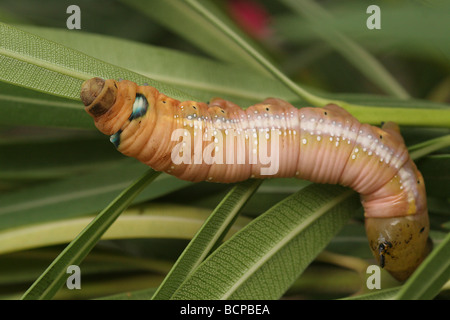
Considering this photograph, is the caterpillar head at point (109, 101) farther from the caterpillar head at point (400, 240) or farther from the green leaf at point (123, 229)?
the caterpillar head at point (400, 240)

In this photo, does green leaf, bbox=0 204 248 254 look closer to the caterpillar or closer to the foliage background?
the foliage background

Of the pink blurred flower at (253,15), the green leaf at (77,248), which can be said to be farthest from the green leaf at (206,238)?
the pink blurred flower at (253,15)

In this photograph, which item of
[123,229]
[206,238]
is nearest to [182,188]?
[123,229]

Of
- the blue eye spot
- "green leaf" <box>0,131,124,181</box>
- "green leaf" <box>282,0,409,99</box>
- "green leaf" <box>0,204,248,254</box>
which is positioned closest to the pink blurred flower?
"green leaf" <box>282,0,409,99</box>

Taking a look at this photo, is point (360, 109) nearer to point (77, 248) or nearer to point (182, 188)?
point (182, 188)

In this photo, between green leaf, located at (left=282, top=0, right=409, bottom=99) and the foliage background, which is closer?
the foliage background
